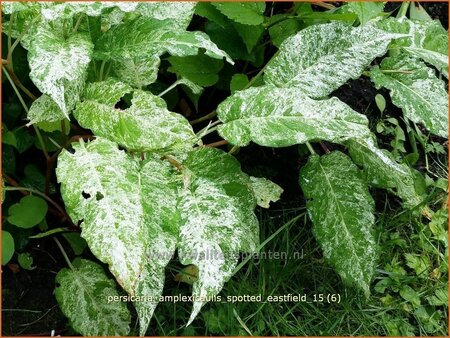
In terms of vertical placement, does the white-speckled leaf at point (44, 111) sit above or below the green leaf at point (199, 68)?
above

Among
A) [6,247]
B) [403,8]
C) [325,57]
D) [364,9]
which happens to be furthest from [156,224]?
[403,8]

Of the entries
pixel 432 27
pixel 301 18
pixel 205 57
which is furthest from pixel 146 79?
pixel 432 27

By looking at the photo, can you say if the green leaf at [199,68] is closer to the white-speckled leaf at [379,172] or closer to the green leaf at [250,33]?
the green leaf at [250,33]

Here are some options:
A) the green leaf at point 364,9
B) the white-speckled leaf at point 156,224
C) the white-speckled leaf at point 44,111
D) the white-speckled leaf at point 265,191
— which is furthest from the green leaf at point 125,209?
the green leaf at point 364,9

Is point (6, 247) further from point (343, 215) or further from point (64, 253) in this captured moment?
point (343, 215)

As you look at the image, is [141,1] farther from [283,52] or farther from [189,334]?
[189,334]
